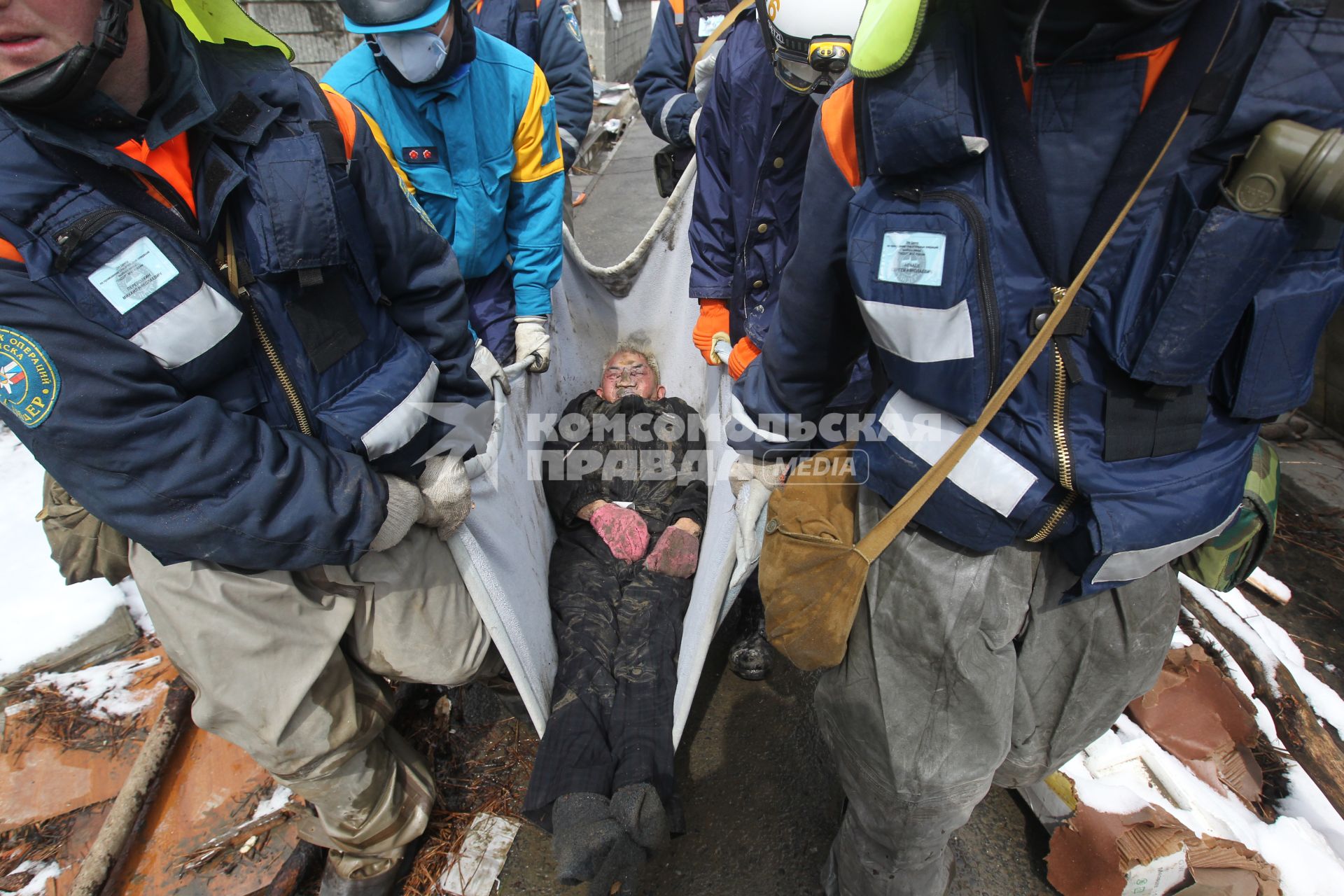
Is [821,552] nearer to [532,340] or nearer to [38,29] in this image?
[38,29]

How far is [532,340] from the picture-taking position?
288 centimetres

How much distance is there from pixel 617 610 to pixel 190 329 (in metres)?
1.82

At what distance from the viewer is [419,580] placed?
6.07 ft

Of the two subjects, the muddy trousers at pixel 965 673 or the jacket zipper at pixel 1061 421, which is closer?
the jacket zipper at pixel 1061 421

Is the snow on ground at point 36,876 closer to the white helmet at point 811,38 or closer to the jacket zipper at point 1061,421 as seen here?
the jacket zipper at point 1061,421

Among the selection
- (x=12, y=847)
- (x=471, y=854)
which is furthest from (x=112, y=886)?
(x=471, y=854)

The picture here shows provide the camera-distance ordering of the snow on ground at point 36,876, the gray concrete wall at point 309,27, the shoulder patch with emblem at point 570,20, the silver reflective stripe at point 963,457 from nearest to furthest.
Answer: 1. the silver reflective stripe at point 963,457
2. the snow on ground at point 36,876
3. the shoulder patch with emblem at point 570,20
4. the gray concrete wall at point 309,27

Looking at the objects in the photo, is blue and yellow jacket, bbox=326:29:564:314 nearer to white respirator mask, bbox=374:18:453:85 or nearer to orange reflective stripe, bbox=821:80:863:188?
white respirator mask, bbox=374:18:453:85

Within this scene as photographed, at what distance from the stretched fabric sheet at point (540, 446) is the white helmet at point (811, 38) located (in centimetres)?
114

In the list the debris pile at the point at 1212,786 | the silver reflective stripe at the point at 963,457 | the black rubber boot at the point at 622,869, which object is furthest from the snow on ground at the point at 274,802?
the debris pile at the point at 1212,786

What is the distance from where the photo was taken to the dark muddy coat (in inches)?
82.1

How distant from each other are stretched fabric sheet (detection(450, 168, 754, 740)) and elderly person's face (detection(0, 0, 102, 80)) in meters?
1.27

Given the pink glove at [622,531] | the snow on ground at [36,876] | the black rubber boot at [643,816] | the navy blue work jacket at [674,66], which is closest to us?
the black rubber boot at [643,816]

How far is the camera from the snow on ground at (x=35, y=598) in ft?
8.81
